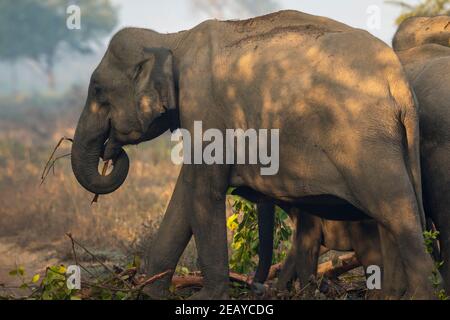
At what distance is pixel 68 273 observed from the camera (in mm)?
5652

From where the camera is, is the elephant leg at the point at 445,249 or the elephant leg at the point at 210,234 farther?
the elephant leg at the point at 210,234

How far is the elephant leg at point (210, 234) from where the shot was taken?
5.79 meters

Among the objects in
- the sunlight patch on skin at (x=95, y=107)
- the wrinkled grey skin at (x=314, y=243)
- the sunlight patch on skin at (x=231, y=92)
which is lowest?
the wrinkled grey skin at (x=314, y=243)

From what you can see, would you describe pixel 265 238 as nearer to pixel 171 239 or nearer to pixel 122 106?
Answer: pixel 171 239

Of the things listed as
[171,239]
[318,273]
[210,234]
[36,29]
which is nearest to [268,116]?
[210,234]

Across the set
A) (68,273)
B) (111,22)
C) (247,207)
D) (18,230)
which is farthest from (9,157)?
(111,22)

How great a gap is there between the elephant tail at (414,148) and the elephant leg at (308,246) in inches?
51.0

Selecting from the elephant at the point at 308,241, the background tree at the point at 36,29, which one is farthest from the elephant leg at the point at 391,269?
the background tree at the point at 36,29

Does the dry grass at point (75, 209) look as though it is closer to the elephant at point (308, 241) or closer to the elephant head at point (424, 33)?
the elephant at point (308, 241)

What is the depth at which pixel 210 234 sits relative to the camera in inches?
229

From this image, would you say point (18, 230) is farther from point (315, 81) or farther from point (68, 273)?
point (315, 81)

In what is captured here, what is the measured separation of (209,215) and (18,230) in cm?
506

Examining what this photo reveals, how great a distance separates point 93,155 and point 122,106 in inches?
16.4
